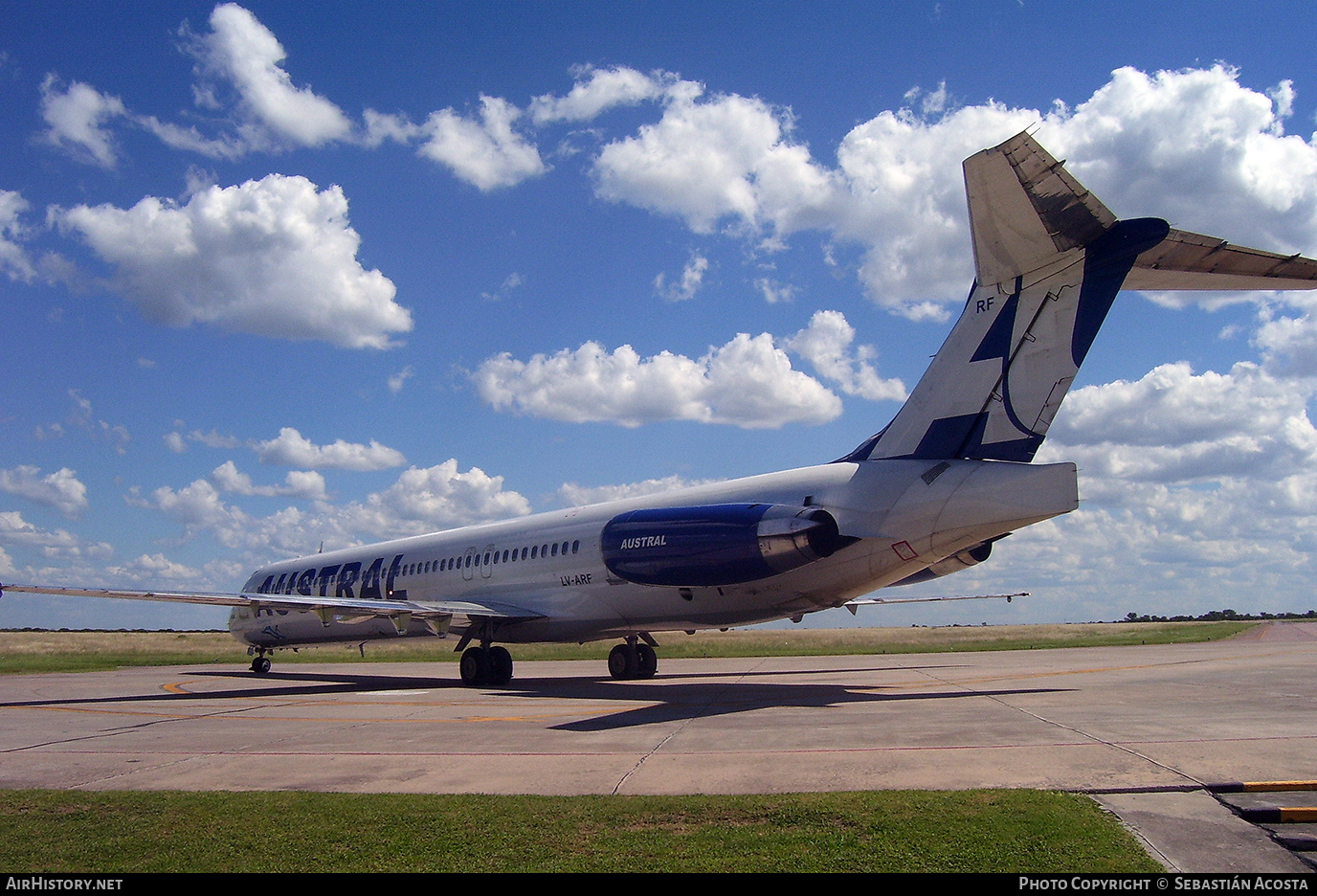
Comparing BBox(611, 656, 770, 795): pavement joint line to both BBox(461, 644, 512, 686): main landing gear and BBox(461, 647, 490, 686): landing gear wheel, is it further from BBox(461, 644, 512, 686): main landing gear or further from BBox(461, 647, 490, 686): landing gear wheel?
BBox(461, 647, 490, 686): landing gear wheel

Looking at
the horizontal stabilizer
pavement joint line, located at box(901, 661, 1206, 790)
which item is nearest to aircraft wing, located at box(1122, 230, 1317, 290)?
the horizontal stabilizer

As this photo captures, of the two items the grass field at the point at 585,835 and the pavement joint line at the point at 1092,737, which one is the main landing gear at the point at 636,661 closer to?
the pavement joint line at the point at 1092,737

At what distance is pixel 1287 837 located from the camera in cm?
593

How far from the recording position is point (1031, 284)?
1465cm

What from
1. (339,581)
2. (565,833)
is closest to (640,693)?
(565,833)

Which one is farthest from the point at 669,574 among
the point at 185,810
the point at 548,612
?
the point at 185,810

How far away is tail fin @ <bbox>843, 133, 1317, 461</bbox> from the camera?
12828 millimetres

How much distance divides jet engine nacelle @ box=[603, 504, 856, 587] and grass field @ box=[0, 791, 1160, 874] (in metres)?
8.44

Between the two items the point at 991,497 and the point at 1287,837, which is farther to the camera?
the point at 991,497

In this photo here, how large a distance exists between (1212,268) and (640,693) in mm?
12758

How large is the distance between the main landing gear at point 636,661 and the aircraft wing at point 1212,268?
46.7ft

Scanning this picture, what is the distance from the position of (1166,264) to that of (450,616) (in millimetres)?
16257

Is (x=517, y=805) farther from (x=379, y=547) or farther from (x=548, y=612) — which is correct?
(x=379, y=547)

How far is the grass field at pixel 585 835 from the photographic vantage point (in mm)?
5730
